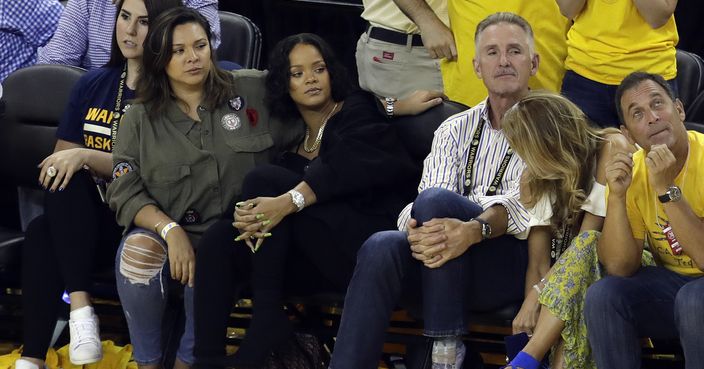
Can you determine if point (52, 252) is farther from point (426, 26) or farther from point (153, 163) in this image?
point (426, 26)

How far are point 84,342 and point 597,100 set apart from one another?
1951mm

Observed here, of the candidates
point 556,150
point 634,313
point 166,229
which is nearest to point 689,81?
point 556,150

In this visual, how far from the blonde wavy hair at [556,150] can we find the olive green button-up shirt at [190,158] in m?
0.97

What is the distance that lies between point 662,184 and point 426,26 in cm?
132

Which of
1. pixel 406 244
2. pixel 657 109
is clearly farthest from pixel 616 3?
pixel 406 244

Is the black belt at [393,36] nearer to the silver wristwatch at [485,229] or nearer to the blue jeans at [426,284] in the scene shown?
the blue jeans at [426,284]

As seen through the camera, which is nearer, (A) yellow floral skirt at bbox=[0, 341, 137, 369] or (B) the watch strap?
(B) the watch strap

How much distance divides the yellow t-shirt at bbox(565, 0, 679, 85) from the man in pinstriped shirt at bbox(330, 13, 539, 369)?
0.65ft

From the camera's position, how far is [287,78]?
4789 millimetres

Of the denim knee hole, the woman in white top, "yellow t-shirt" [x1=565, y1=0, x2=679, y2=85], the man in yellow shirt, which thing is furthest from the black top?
the man in yellow shirt

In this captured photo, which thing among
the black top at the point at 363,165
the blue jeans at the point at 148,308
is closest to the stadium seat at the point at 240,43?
the black top at the point at 363,165

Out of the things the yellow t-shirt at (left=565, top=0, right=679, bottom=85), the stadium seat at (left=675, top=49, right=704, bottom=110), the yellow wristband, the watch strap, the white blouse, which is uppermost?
the yellow t-shirt at (left=565, top=0, right=679, bottom=85)

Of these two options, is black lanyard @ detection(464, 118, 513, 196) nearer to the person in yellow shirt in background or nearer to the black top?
the black top

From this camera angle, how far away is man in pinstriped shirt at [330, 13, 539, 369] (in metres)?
4.06
